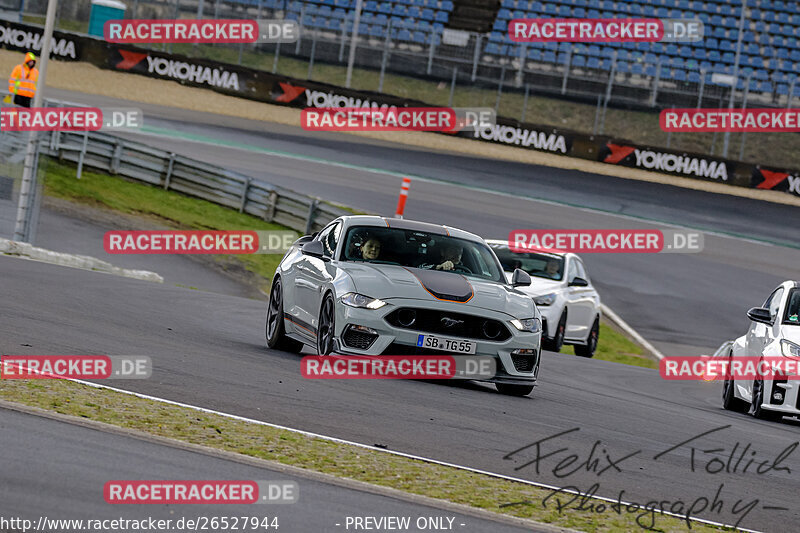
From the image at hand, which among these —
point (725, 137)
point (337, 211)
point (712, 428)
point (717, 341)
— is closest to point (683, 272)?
point (717, 341)

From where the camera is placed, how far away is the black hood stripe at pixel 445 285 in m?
10.9

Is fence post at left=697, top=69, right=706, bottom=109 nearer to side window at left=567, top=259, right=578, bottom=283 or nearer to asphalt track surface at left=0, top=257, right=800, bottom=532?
side window at left=567, top=259, right=578, bottom=283

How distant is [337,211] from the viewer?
27609mm

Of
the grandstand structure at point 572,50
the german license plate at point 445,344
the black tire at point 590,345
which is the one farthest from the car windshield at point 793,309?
the grandstand structure at point 572,50

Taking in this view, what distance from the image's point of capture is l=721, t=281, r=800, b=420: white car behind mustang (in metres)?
12.2

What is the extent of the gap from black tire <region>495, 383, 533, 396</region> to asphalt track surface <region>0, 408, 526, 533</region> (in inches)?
209

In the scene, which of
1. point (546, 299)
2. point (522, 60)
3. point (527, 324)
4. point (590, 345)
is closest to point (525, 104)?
point (522, 60)

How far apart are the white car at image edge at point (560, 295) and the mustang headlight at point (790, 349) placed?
6.28 m

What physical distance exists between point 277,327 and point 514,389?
8.46ft

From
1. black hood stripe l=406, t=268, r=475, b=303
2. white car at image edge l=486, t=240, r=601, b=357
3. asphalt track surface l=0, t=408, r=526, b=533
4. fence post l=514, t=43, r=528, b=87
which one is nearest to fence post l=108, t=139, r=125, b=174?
white car at image edge l=486, t=240, r=601, b=357

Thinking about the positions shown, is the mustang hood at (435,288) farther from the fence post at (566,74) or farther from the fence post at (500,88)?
the fence post at (566,74)

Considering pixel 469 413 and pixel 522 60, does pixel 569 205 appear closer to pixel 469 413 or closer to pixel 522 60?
pixel 522 60

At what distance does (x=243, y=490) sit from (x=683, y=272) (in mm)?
24695

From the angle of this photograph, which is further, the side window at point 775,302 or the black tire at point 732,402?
the black tire at point 732,402
